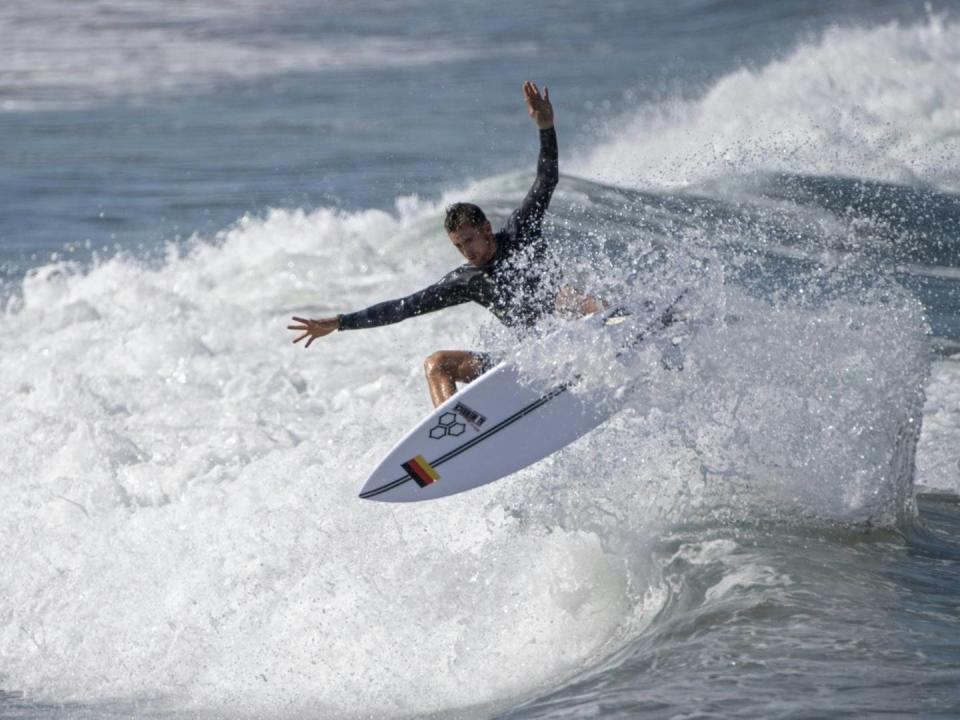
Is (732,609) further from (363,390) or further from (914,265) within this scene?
(914,265)

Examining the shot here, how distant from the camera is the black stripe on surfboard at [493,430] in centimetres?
637

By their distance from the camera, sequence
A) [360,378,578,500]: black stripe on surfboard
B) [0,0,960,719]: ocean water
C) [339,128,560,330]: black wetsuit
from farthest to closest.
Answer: [339,128,560,330]: black wetsuit < [360,378,578,500]: black stripe on surfboard < [0,0,960,719]: ocean water

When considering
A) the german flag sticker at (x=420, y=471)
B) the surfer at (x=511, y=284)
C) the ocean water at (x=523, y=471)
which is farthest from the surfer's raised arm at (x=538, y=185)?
the german flag sticker at (x=420, y=471)

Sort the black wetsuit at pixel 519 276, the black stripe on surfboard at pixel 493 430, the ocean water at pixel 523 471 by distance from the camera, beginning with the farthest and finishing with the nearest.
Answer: the black wetsuit at pixel 519 276, the black stripe on surfboard at pixel 493 430, the ocean water at pixel 523 471

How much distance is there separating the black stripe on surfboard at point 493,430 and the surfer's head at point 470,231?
721 millimetres

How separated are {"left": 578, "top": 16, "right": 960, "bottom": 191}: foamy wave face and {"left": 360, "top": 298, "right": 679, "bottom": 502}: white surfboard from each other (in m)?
8.45

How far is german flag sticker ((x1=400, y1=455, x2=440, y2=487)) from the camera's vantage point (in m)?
6.42

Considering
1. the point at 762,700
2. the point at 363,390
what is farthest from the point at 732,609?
the point at 363,390

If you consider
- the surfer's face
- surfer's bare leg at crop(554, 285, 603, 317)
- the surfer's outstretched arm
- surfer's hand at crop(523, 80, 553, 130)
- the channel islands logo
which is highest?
surfer's hand at crop(523, 80, 553, 130)

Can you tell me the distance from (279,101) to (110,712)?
20222mm

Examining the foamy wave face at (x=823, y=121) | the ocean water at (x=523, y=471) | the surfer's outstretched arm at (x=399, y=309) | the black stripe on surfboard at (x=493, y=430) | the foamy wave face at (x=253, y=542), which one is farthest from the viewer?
the foamy wave face at (x=823, y=121)

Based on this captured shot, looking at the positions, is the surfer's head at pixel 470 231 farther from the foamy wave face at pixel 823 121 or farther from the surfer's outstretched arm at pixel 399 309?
the foamy wave face at pixel 823 121

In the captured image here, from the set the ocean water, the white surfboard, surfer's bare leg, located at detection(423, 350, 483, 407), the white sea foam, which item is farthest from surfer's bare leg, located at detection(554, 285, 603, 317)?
the white sea foam

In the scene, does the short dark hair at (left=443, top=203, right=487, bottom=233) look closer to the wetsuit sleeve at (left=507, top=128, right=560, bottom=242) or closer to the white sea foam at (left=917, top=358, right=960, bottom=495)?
the wetsuit sleeve at (left=507, top=128, right=560, bottom=242)
